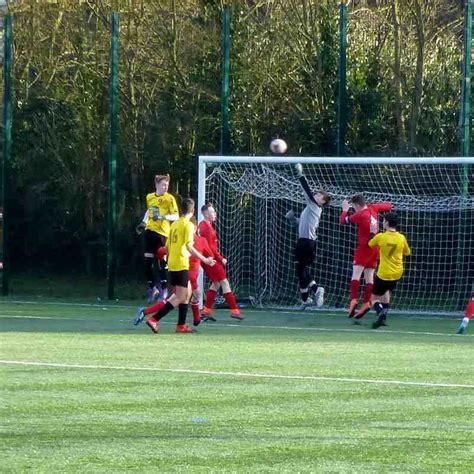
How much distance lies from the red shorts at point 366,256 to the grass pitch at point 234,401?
2239mm

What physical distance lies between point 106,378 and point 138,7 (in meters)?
15.2

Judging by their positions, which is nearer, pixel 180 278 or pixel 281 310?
pixel 180 278

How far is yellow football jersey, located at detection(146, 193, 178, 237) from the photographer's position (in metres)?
19.5

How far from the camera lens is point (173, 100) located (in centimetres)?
2348

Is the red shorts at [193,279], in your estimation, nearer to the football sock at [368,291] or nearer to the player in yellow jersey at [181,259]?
the player in yellow jersey at [181,259]

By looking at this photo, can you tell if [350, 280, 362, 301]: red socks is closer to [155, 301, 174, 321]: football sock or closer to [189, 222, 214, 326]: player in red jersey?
[189, 222, 214, 326]: player in red jersey

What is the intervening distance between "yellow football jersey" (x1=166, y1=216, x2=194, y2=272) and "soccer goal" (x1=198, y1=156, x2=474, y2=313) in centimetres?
418

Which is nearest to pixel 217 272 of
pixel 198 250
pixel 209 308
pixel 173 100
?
pixel 209 308

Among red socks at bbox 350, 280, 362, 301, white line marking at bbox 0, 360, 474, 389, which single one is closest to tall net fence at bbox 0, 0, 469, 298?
red socks at bbox 350, 280, 362, 301

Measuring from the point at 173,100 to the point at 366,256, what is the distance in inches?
273


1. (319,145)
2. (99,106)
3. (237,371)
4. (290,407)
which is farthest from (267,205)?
(290,407)

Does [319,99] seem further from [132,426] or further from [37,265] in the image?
[132,426]

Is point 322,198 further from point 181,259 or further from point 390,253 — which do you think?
point 181,259

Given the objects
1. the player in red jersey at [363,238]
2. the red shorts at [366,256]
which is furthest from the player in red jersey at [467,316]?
the red shorts at [366,256]
